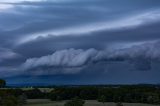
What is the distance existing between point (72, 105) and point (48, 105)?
87.7ft

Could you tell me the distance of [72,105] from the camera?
547ft

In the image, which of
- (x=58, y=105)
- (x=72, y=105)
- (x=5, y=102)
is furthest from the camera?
(x=58, y=105)

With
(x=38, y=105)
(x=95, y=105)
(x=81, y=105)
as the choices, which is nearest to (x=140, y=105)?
(x=95, y=105)

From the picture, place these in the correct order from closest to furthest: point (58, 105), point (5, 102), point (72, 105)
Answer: point (5, 102)
point (72, 105)
point (58, 105)

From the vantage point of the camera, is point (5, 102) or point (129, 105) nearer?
point (5, 102)

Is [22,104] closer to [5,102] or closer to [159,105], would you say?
[5,102]

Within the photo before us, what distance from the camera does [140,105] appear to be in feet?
627

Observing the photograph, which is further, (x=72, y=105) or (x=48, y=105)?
(x=48, y=105)

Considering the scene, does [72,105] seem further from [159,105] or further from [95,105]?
[159,105]

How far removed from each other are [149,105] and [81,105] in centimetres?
3795

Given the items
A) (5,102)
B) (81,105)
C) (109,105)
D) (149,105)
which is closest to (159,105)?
(149,105)

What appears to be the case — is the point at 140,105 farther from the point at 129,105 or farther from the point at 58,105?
the point at 58,105

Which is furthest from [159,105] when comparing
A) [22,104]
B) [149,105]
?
[22,104]

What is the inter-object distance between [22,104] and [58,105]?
16.5 metres
